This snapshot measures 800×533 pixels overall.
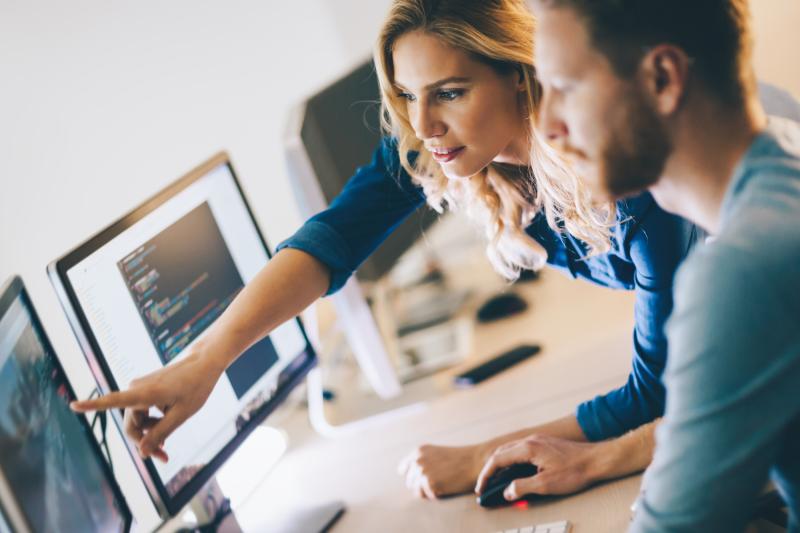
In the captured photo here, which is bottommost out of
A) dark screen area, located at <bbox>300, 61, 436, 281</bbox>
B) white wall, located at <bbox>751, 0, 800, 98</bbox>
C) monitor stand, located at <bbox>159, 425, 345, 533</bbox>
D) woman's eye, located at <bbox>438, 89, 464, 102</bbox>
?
monitor stand, located at <bbox>159, 425, 345, 533</bbox>

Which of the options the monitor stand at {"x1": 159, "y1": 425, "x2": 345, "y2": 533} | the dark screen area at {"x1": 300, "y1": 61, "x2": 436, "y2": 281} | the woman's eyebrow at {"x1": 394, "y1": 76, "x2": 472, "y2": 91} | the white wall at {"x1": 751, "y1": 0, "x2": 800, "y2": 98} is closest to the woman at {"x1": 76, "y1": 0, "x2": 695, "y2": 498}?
the woman's eyebrow at {"x1": 394, "y1": 76, "x2": 472, "y2": 91}

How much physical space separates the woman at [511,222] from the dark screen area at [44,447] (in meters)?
0.08

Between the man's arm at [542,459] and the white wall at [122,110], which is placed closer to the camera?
the man's arm at [542,459]

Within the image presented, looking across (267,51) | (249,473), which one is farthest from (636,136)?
(267,51)

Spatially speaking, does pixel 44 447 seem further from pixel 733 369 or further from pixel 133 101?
pixel 133 101

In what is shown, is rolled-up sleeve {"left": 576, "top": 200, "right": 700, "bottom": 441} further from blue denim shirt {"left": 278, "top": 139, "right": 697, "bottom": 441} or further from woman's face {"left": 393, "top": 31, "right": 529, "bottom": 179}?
woman's face {"left": 393, "top": 31, "right": 529, "bottom": 179}

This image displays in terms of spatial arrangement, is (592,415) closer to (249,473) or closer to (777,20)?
(249,473)

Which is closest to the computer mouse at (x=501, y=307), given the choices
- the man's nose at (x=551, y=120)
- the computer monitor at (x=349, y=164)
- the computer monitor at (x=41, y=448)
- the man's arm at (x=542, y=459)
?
the computer monitor at (x=349, y=164)

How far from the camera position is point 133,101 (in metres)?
1.91

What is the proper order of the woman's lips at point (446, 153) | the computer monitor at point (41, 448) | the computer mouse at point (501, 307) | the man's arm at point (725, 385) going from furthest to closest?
the computer mouse at point (501, 307) → the woman's lips at point (446, 153) → the computer monitor at point (41, 448) → the man's arm at point (725, 385)

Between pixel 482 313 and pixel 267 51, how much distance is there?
1.10 metres

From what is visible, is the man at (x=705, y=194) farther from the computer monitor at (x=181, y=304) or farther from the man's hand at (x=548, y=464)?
the computer monitor at (x=181, y=304)

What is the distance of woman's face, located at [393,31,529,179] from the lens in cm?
120

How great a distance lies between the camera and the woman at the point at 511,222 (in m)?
1.14
